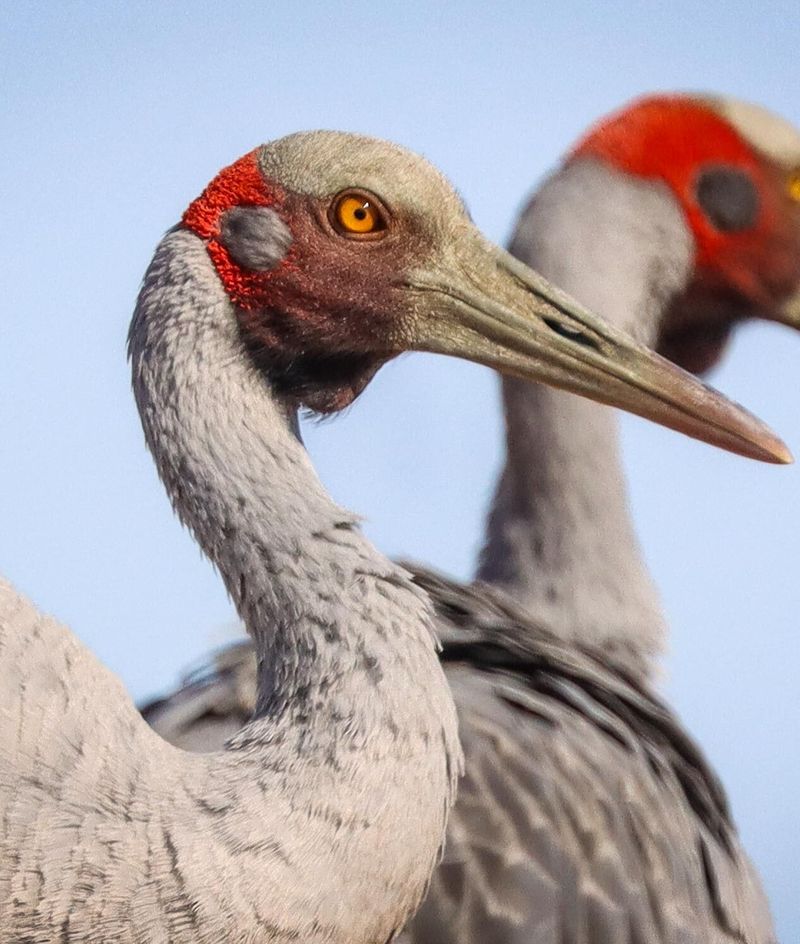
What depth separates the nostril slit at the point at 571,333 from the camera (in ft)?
10.7

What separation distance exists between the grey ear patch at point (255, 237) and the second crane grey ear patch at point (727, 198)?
8.05 feet

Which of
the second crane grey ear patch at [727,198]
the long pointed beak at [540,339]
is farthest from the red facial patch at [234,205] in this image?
the second crane grey ear patch at [727,198]

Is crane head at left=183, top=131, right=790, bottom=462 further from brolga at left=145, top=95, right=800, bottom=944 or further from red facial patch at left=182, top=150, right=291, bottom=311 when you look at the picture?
brolga at left=145, top=95, right=800, bottom=944

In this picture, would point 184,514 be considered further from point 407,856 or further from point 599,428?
point 599,428

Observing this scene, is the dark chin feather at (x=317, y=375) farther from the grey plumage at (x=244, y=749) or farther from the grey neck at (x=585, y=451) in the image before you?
the grey neck at (x=585, y=451)

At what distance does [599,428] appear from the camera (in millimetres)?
4918

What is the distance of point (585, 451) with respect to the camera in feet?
16.0

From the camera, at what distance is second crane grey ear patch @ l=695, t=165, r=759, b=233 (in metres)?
5.41

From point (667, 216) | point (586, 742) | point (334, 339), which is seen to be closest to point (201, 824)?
point (334, 339)

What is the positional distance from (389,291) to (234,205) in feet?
1.01

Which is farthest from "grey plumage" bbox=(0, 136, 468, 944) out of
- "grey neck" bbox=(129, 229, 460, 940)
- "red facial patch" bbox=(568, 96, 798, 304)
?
"red facial patch" bbox=(568, 96, 798, 304)

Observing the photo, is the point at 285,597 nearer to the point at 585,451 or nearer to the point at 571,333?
the point at 571,333

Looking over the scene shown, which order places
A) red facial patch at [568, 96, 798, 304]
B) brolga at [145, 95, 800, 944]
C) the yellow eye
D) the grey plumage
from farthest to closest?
red facial patch at [568, 96, 798, 304], brolga at [145, 95, 800, 944], the yellow eye, the grey plumage

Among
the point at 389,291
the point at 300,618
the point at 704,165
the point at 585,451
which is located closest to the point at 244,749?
the point at 300,618
